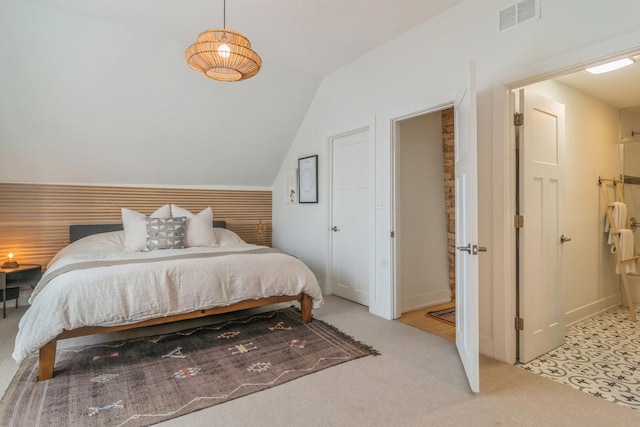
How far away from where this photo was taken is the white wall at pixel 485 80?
2.10 m

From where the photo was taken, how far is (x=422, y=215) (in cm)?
401

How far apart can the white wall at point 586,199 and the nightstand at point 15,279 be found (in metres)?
5.31

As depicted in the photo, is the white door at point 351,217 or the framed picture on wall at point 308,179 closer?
the white door at point 351,217

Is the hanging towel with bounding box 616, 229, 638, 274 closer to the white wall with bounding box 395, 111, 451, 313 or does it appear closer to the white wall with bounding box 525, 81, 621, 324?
the white wall with bounding box 525, 81, 621, 324

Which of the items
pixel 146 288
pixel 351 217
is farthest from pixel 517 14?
pixel 146 288

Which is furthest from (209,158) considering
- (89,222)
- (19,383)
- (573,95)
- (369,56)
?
(573,95)

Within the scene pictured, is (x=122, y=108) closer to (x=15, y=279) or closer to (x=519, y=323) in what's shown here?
(x=15, y=279)

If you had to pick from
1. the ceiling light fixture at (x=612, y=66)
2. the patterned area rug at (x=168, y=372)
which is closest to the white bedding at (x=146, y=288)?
the patterned area rug at (x=168, y=372)

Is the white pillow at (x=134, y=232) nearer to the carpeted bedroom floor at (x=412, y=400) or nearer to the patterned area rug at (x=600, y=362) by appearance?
the carpeted bedroom floor at (x=412, y=400)

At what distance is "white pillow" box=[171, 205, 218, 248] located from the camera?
4.21 meters

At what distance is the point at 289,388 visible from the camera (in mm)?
2176

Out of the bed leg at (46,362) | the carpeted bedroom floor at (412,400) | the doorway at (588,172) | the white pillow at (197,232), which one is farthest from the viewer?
the white pillow at (197,232)

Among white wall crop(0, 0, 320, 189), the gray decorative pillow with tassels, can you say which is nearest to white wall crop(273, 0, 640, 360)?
white wall crop(0, 0, 320, 189)

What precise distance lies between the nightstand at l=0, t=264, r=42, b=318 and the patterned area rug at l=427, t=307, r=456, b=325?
428 centimetres
